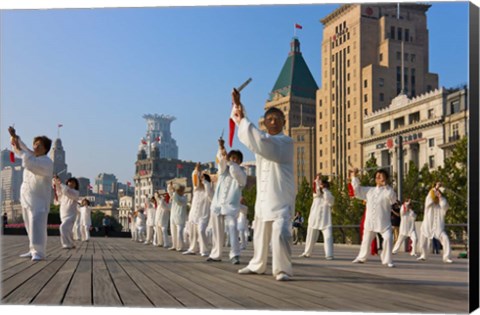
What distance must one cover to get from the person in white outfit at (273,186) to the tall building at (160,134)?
65.1 feet

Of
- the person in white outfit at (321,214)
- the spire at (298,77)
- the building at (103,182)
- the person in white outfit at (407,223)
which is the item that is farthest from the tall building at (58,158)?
the spire at (298,77)

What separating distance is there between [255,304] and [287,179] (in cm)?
255

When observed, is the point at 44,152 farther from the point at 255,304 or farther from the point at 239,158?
the point at 255,304

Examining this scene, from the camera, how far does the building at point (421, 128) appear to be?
218 ft

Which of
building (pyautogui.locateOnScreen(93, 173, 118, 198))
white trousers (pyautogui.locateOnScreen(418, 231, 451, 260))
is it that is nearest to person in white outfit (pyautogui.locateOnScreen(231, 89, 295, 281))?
white trousers (pyautogui.locateOnScreen(418, 231, 451, 260))

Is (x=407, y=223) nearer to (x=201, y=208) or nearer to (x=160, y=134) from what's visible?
(x=201, y=208)

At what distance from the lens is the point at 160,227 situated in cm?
2597

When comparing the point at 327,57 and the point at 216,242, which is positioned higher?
the point at 327,57

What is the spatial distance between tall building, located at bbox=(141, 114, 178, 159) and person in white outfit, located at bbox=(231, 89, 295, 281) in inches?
781

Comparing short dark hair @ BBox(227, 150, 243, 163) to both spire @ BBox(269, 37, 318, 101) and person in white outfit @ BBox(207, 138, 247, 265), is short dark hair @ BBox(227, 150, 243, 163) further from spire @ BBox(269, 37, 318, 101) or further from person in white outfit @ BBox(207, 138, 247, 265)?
spire @ BBox(269, 37, 318, 101)

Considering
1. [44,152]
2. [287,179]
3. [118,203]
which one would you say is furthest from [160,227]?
[118,203]

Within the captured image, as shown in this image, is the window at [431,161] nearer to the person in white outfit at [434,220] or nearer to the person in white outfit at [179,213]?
the person in white outfit at [179,213]

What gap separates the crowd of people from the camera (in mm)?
9508

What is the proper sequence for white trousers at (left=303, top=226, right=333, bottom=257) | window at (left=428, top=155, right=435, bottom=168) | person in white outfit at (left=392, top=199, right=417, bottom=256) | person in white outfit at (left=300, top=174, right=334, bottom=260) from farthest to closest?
1. window at (left=428, top=155, right=435, bottom=168)
2. person in white outfit at (left=392, top=199, right=417, bottom=256)
3. person in white outfit at (left=300, top=174, right=334, bottom=260)
4. white trousers at (left=303, top=226, right=333, bottom=257)
